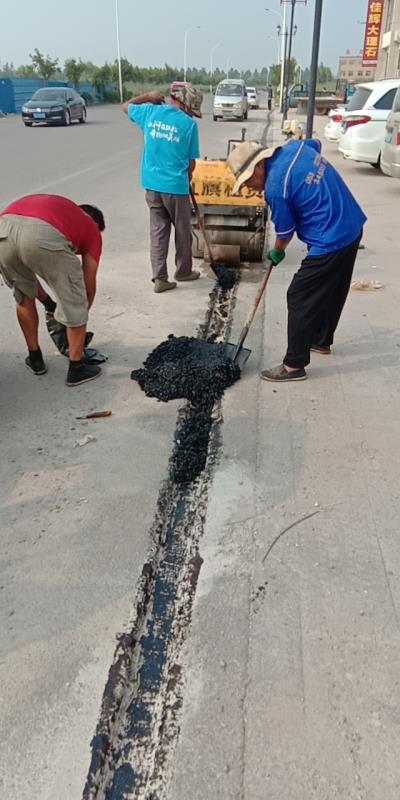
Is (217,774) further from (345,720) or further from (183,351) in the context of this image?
(183,351)

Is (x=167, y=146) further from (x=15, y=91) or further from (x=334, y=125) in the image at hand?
(x=15, y=91)

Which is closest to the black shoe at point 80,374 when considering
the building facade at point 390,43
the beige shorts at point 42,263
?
the beige shorts at point 42,263

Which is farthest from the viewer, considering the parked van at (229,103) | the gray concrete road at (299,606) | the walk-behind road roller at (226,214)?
the parked van at (229,103)

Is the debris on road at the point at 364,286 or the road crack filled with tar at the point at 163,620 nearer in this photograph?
the road crack filled with tar at the point at 163,620

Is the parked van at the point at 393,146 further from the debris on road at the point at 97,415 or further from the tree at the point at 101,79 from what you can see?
the tree at the point at 101,79

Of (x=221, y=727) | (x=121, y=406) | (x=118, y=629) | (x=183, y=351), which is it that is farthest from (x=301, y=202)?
(x=221, y=727)

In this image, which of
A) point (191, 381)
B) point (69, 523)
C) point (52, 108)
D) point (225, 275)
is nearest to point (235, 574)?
point (69, 523)

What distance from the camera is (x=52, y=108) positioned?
80.5 ft

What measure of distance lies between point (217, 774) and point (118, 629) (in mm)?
639

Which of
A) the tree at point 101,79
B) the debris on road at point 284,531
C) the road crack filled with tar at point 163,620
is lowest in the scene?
the road crack filled with tar at point 163,620

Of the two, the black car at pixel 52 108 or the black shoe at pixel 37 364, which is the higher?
the black car at pixel 52 108

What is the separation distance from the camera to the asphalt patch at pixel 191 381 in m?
3.45

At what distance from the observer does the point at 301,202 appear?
142 inches

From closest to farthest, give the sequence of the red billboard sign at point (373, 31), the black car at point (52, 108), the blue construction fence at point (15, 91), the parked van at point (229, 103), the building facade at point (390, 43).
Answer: the black car at point (52, 108), the parked van at point (229, 103), the building facade at point (390, 43), the red billboard sign at point (373, 31), the blue construction fence at point (15, 91)
